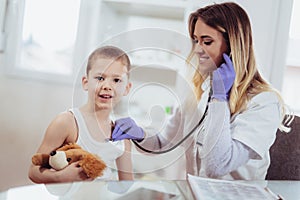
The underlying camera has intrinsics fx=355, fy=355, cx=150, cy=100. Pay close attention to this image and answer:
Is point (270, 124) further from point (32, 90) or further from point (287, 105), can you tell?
point (32, 90)

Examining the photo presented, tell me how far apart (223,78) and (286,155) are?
33 centimetres

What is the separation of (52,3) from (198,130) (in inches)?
21.9

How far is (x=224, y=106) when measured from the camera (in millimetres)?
1070

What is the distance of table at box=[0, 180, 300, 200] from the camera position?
3.06 feet

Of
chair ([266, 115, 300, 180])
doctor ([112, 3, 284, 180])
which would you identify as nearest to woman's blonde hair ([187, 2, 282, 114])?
doctor ([112, 3, 284, 180])

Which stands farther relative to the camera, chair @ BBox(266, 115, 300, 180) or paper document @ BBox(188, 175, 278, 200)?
chair @ BBox(266, 115, 300, 180)

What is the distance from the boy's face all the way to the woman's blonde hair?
218 mm

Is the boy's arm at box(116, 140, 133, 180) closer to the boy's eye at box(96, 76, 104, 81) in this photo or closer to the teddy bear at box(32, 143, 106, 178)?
the teddy bear at box(32, 143, 106, 178)

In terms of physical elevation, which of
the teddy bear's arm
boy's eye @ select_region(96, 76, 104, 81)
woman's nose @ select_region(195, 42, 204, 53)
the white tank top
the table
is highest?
woman's nose @ select_region(195, 42, 204, 53)

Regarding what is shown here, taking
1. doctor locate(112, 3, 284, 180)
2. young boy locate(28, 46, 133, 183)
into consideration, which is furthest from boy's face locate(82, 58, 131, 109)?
doctor locate(112, 3, 284, 180)

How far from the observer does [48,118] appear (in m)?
0.99

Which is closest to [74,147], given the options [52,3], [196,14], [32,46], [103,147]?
[103,147]

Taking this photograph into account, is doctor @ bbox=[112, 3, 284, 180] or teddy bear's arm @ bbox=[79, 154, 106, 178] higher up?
doctor @ bbox=[112, 3, 284, 180]

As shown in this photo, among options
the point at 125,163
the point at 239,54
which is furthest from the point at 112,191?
the point at 239,54
